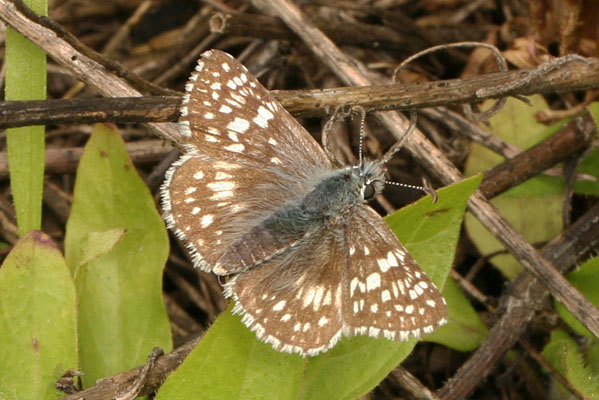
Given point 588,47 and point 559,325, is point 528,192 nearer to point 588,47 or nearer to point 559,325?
point 559,325

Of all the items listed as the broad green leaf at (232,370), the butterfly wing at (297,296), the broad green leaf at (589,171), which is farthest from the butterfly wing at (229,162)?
the broad green leaf at (589,171)

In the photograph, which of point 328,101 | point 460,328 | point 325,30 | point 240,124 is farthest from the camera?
point 325,30

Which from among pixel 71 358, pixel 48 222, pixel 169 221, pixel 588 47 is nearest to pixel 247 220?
pixel 169 221

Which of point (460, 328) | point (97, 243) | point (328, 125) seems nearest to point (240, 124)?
point (328, 125)

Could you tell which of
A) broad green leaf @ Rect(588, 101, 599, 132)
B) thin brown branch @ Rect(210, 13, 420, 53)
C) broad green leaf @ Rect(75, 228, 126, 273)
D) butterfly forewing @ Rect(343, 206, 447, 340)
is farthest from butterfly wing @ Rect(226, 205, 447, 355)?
thin brown branch @ Rect(210, 13, 420, 53)

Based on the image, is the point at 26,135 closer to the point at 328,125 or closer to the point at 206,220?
the point at 206,220

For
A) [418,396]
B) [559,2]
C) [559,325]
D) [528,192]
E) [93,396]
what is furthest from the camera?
[559,2]

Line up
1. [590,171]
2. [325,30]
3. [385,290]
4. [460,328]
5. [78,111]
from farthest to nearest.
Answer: [325,30] → [590,171] → [460,328] → [78,111] → [385,290]

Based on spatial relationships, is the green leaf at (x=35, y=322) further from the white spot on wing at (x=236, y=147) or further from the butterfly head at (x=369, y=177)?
Answer: the butterfly head at (x=369, y=177)
